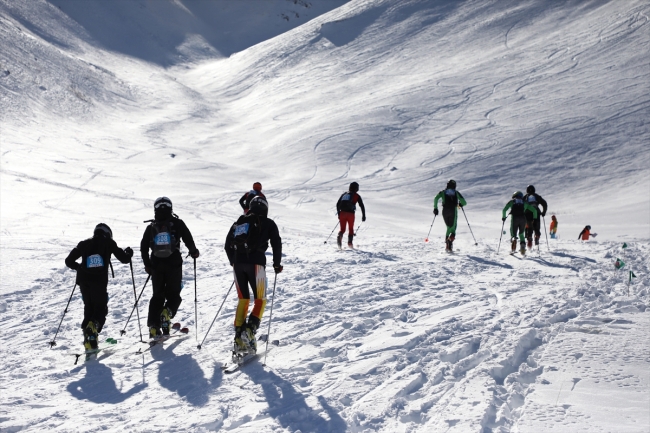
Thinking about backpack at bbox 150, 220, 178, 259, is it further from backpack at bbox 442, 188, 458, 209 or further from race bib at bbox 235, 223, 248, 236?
backpack at bbox 442, 188, 458, 209

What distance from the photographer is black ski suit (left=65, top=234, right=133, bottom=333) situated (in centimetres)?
695

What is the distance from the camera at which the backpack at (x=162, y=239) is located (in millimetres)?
6977

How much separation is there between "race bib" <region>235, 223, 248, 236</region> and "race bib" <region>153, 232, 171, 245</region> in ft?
3.39

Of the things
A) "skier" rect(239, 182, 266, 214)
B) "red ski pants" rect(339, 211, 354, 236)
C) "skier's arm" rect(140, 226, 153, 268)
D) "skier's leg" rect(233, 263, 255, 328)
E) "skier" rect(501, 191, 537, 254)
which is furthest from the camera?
"red ski pants" rect(339, 211, 354, 236)

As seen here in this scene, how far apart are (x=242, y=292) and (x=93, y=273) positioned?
74.1 inches

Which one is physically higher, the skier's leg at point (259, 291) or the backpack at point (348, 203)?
the backpack at point (348, 203)

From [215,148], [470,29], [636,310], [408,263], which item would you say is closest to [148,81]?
[215,148]

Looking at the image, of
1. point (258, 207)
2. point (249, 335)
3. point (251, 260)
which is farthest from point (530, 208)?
point (249, 335)

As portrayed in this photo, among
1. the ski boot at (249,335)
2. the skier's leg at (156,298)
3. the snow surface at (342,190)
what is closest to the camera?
the snow surface at (342,190)

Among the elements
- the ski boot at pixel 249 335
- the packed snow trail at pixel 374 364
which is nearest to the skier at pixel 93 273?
the packed snow trail at pixel 374 364

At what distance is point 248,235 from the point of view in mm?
6473

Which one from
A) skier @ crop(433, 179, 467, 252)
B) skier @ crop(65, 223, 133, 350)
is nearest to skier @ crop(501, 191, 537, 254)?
skier @ crop(433, 179, 467, 252)

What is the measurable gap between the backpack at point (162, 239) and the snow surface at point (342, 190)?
3.85 feet

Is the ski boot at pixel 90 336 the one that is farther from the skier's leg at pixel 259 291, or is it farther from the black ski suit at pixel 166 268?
the skier's leg at pixel 259 291
